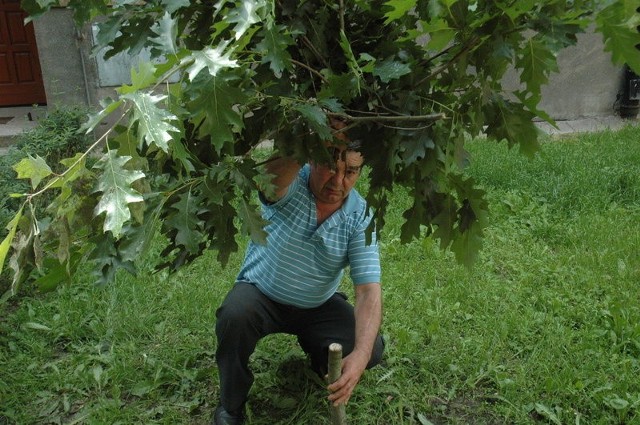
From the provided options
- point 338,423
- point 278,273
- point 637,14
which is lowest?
point 338,423

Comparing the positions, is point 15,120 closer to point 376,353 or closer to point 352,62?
point 376,353

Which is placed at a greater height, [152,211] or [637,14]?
[637,14]

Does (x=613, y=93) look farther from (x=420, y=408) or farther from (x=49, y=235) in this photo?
(x=49, y=235)

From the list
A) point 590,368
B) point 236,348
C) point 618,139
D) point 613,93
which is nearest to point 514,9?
point 236,348

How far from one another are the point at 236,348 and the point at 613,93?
768cm

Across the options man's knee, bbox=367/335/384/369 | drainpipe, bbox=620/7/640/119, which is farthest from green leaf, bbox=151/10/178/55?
drainpipe, bbox=620/7/640/119

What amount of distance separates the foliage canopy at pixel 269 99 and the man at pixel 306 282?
3.00 feet

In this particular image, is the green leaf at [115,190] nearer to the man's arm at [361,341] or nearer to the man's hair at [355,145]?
the man's hair at [355,145]

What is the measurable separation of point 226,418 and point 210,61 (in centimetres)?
215

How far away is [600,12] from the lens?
1345 millimetres

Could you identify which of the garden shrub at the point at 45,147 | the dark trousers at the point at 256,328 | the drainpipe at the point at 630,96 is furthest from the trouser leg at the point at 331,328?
the drainpipe at the point at 630,96

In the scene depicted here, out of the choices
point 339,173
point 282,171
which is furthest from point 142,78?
point 339,173

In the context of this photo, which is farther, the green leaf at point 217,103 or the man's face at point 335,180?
the man's face at point 335,180

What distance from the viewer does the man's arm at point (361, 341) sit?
251 centimetres
